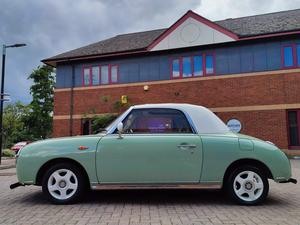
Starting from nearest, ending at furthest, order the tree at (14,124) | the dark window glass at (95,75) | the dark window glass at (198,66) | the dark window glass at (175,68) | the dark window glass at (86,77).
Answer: the dark window glass at (198,66), the dark window glass at (175,68), the dark window glass at (95,75), the dark window glass at (86,77), the tree at (14,124)

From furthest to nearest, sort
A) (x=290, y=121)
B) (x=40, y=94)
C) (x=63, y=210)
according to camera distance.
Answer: (x=40, y=94)
(x=290, y=121)
(x=63, y=210)

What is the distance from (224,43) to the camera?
17.6 m

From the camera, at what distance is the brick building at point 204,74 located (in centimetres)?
1658

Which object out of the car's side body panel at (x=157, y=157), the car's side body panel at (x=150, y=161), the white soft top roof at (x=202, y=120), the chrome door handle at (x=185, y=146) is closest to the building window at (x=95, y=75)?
the white soft top roof at (x=202, y=120)

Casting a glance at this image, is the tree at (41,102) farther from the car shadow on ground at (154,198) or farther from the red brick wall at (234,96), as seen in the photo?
the car shadow on ground at (154,198)

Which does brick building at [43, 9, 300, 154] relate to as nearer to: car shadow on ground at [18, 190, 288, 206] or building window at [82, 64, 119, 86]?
building window at [82, 64, 119, 86]

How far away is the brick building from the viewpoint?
16578 mm

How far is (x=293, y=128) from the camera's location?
54.0ft

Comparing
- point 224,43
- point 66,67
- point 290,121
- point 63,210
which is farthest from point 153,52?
point 63,210

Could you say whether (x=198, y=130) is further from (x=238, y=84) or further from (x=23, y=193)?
(x=238, y=84)

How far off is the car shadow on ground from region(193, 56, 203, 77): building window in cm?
1263

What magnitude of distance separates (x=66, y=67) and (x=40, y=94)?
22890mm

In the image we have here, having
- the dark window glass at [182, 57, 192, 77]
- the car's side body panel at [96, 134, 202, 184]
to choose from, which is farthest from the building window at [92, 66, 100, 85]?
the car's side body panel at [96, 134, 202, 184]

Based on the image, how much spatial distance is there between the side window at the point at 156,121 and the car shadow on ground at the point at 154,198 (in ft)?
3.77
